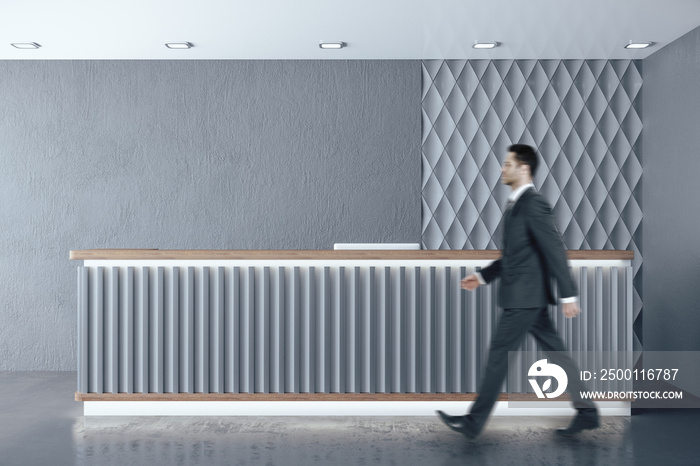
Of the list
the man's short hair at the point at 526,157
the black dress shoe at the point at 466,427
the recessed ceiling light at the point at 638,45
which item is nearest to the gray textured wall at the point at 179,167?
the recessed ceiling light at the point at 638,45

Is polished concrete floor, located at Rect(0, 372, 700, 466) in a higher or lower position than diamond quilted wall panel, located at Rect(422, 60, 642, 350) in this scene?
lower

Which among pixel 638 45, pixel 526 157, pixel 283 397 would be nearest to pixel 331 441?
pixel 283 397

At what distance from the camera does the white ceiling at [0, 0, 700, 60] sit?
4.02 m

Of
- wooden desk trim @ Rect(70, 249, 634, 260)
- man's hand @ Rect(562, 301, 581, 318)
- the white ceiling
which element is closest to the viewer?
man's hand @ Rect(562, 301, 581, 318)

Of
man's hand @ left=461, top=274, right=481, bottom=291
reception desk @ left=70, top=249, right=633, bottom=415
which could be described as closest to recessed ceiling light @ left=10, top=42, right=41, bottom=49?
reception desk @ left=70, top=249, right=633, bottom=415

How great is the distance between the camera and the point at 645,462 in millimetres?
2742

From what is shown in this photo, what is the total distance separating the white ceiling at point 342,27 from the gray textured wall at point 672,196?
0.27 meters

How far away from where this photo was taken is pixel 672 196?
462cm

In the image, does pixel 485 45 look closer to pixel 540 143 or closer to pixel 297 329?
pixel 540 143

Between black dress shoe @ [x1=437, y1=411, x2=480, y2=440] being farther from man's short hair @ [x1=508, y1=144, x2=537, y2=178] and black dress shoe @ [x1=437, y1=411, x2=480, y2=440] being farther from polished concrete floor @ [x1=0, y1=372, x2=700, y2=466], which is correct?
man's short hair @ [x1=508, y1=144, x2=537, y2=178]

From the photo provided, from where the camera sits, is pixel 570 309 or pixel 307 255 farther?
pixel 307 255

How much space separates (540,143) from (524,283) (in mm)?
2733

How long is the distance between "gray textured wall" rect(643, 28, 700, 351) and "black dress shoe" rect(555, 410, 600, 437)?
1.78 metres
